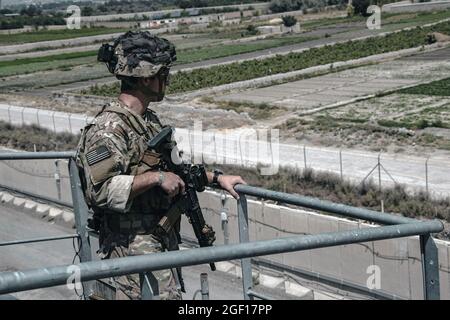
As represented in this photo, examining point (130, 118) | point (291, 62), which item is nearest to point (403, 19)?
point (291, 62)

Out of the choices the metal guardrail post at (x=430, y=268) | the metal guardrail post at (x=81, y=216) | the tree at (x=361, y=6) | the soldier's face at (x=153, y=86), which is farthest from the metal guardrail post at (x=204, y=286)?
the tree at (x=361, y=6)

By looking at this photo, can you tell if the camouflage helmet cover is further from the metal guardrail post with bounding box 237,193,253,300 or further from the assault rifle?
the metal guardrail post with bounding box 237,193,253,300

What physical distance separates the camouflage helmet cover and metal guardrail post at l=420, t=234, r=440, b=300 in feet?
5.79

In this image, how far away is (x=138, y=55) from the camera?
4.55 m

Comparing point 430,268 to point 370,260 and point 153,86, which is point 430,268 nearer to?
point 153,86

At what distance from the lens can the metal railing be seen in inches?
106

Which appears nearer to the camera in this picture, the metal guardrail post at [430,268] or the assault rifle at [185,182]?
the metal guardrail post at [430,268]

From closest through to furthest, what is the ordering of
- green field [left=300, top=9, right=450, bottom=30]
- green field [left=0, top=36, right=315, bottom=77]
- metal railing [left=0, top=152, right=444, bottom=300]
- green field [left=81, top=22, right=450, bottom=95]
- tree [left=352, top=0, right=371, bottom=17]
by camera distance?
metal railing [left=0, top=152, right=444, bottom=300], green field [left=81, top=22, right=450, bottom=95], green field [left=0, top=36, right=315, bottom=77], green field [left=300, top=9, right=450, bottom=30], tree [left=352, top=0, right=371, bottom=17]

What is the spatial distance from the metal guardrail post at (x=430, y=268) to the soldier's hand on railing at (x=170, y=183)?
1.30 m

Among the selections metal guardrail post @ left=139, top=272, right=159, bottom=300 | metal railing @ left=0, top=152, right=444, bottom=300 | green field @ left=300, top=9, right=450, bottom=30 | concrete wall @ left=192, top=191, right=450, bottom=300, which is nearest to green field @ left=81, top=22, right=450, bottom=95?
green field @ left=300, top=9, right=450, bottom=30

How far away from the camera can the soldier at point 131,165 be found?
424cm

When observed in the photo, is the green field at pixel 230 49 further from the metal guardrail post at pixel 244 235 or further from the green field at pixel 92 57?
the metal guardrail post at pixel 244 235

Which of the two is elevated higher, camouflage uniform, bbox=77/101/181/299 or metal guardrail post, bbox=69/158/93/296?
camouflage uniform, bbox=77/101/181/299

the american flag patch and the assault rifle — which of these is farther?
the assault rifle
